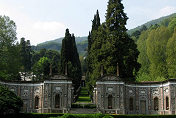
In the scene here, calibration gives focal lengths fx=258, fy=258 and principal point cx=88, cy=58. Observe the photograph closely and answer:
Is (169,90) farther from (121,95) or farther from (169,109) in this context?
(121,95)

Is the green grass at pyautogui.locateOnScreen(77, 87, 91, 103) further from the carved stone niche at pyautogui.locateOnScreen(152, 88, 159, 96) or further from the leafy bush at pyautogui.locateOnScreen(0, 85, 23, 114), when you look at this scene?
the leafy bush at pyautogui.locateOnScreen(0, 85, 23, 114)

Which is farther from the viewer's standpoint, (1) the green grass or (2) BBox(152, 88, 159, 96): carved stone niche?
(1) the green grass

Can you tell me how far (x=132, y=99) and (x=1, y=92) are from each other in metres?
19.7

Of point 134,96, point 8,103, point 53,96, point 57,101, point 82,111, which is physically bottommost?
point 82,111

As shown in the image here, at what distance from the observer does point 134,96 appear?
40312 mm

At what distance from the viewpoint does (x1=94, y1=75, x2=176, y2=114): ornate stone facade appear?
3728 centimetres

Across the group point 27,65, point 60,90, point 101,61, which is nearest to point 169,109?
point 101,61

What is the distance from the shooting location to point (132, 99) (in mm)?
40156

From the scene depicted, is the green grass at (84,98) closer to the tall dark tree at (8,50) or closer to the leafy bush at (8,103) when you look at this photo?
the tall dark tree at (8,50)

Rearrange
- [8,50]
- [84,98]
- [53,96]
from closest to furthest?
[53,96] < [8,50] < [84,98]

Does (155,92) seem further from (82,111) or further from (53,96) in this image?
(53,96)

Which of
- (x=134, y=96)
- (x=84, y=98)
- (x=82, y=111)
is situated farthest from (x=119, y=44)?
(x=84, y=98)

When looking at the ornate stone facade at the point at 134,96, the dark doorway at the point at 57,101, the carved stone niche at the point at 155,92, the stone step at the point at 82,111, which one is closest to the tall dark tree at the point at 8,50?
the dark doorway at the point at 57,101

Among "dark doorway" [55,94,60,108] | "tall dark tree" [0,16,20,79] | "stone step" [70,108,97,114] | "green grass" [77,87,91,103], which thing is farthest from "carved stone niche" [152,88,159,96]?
"tall dark tree" [0,16,20,79]
